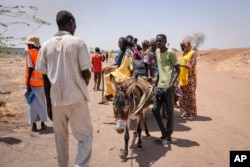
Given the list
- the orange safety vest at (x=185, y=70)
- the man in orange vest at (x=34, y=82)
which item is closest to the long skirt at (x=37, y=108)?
the man in orange vest at (x=34, y=82)


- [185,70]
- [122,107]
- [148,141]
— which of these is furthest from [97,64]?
[122,107]

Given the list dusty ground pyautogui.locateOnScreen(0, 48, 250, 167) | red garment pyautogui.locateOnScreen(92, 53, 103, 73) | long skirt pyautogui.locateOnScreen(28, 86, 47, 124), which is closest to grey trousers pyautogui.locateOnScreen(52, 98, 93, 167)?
dusty ground pyautogui.locateOnScreen(0, 48, 250, 167)

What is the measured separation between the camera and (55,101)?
3.94m

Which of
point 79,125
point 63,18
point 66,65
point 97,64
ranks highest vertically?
point 63,18

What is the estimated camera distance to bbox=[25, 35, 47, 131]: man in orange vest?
23.1 feet

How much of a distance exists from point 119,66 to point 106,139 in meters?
2.11

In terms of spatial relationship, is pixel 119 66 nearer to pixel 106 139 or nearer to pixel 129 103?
pixel 106 139

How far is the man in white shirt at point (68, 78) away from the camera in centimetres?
383

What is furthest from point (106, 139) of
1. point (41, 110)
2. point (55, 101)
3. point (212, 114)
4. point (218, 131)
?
point (212, 114)

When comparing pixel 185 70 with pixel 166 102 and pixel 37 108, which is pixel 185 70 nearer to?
pixel 166 102

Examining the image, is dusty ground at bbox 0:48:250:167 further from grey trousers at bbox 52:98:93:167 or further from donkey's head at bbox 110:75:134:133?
grey trousers at bbox 52:98:93:167

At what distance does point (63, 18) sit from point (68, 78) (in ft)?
2.63

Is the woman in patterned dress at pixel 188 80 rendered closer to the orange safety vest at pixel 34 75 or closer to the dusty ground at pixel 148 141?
the dusty ground at pixel 148 141

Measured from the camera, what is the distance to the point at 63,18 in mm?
4000
